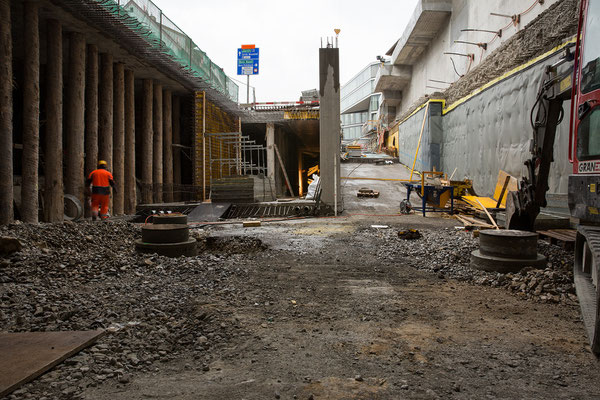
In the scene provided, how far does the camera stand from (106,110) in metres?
14.2

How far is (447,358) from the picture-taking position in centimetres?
313

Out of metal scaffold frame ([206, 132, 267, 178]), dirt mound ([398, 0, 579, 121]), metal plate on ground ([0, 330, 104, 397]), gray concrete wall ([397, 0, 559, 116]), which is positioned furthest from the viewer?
metal scaffold frame ([206, 132, 267, 178])

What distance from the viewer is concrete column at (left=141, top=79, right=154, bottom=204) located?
16.8 meters

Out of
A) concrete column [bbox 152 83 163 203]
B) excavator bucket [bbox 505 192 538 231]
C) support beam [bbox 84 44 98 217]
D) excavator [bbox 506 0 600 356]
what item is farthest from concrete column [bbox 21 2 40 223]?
excavator [bbox 506 0 600 356]

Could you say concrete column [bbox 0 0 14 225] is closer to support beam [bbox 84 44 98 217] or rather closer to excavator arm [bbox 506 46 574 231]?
support beam [bbox 84 44 98 217]

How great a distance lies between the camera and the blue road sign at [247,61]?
25.0m

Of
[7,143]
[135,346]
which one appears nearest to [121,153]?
[7,143]

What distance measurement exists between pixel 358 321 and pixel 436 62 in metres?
30.2

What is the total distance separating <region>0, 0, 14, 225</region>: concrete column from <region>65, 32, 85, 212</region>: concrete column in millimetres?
2699

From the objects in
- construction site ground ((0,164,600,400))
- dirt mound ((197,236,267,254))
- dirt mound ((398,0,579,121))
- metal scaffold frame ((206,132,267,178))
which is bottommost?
dirt mound ((197,236,267,254))

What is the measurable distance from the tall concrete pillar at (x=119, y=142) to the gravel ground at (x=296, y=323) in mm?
7797

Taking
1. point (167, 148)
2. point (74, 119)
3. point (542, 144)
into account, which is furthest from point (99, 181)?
point (542, 144)

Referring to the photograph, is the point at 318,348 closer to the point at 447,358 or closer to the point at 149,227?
the point at 447,358

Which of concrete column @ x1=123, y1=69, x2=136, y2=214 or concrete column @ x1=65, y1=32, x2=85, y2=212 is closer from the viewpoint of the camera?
concrete column @ x1=65, y1=32, x2=85, y2=212
